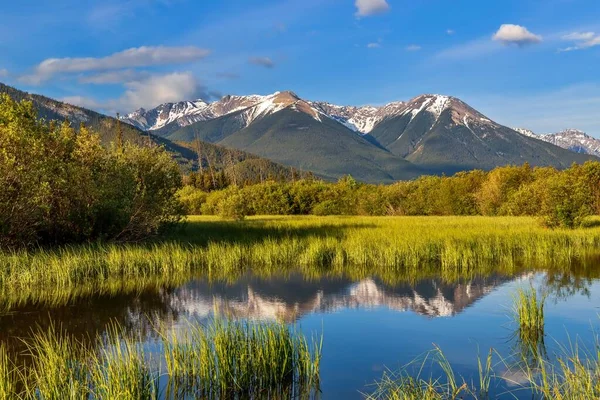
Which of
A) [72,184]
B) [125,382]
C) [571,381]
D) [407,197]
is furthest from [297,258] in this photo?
[407,197]

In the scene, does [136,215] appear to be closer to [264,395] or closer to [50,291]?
[50,291]

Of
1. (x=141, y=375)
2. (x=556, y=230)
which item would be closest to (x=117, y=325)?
(x=141, y=375)

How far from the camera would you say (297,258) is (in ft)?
80.8

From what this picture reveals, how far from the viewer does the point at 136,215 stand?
27156 mm

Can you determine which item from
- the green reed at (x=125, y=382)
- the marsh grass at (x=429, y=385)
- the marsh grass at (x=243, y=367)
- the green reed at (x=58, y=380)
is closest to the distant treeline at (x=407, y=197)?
the marsh grass at (x=429, y=385)

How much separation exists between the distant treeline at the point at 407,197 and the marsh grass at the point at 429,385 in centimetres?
4019

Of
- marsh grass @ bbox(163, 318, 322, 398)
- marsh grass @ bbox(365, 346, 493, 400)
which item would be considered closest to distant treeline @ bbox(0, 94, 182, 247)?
marsh grass @ bbox(163, 318, 322, 398)

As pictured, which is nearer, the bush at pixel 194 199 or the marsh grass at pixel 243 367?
the marsh grass at pixel 243 367

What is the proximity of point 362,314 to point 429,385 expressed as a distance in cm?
739

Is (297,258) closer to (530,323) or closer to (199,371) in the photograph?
(530,323)

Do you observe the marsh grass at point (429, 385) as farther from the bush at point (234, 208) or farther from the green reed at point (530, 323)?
the bush at point (234, 208)

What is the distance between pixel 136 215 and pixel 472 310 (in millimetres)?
18798

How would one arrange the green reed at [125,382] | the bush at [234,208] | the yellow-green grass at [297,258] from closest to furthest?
the green reed at [125,382]
the yellow-green grass at [297,258]
the bush at [234,208]

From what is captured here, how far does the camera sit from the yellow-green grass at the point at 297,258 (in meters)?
18.7
